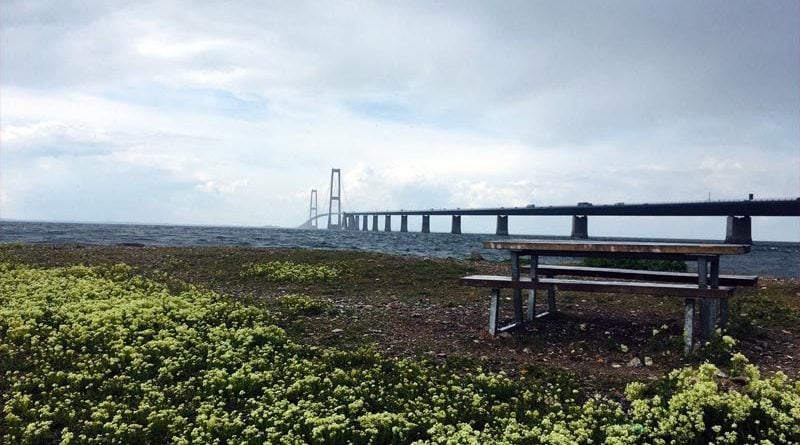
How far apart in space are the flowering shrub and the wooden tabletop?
656 centimetres

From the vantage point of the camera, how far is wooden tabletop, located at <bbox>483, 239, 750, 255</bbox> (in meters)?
7.14

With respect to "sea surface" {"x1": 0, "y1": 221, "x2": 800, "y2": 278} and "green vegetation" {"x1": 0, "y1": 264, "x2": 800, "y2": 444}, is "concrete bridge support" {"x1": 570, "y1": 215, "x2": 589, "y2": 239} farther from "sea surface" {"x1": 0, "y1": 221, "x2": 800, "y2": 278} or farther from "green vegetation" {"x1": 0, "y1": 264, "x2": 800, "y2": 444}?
"green vegetation" {"x1": 0, "y1": 264, "x2": 800, "y2": 444}

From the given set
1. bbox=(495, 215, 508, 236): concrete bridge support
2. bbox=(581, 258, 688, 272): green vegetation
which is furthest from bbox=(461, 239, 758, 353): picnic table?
bbox=(495, 215, 508, 236): concrete bridge support

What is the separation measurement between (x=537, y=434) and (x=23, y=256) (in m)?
17.5

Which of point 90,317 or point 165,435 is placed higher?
point 90,317

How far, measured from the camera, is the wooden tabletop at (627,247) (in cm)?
714

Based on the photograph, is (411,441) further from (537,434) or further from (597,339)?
(597,339)

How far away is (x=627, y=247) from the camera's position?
787 cm

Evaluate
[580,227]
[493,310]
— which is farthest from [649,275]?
[580,227]

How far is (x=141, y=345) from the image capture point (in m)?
7.55

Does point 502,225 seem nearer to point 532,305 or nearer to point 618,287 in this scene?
point 532,305

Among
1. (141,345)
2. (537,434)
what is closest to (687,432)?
(537,434)

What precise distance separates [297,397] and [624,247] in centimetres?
456

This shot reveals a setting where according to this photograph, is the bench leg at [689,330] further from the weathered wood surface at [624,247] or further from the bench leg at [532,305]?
the bench leg at [532,305]
